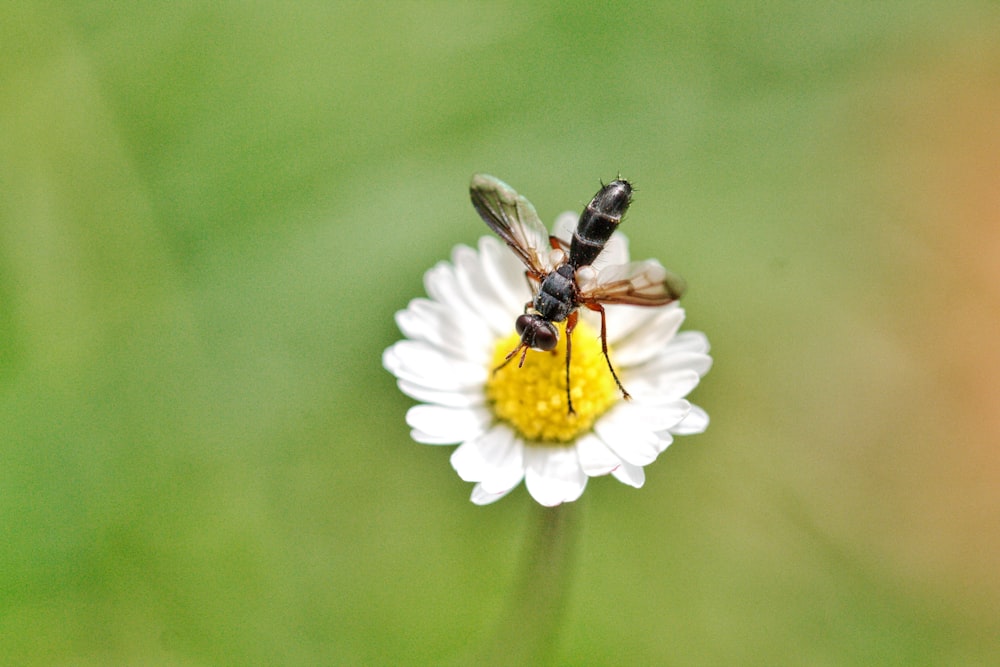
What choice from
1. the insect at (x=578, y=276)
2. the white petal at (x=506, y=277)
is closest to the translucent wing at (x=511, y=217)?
the insect at (x=578, y=276)

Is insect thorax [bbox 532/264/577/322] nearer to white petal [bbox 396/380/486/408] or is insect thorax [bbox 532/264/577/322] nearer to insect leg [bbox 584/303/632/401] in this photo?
insect leg [bbox 584/303/632/401]

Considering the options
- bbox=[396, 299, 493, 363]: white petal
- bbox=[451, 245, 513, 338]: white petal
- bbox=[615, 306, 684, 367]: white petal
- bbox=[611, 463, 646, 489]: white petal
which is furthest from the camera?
bbox=[451, 245, 513, 338]: white petal

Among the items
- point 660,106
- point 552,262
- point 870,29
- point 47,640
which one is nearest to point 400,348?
point 552,262

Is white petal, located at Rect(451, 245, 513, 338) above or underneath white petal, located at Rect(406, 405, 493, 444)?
above

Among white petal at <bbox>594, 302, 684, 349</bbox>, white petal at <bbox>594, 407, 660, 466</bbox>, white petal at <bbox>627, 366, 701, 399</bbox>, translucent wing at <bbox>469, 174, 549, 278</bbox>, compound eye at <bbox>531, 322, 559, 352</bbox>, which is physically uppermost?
translucent wing at <bbox>469, 174, 549, 278</bbox>

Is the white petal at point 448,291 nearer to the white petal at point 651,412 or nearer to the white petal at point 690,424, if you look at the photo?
the white petal at point 651,412

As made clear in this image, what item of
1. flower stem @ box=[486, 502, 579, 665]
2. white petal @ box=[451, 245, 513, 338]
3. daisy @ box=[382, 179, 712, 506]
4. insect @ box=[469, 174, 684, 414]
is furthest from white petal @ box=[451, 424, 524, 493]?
white petal @ box=[451, 245, 513, 338]

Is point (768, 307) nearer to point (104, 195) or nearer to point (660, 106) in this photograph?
point (660, 106)
